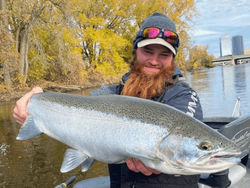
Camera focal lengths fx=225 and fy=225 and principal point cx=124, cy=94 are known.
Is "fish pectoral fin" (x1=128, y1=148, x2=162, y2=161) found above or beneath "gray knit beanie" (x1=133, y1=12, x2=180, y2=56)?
beneath

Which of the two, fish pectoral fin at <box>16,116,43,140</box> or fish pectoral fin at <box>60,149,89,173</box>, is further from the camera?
fish pectoral fin at <box>16,116,43,140</box>

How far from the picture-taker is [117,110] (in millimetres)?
1825

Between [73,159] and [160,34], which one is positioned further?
[160,34]

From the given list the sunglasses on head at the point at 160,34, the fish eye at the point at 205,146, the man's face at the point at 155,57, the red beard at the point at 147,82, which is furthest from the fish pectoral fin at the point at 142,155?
the sunglasses on head at the point at 160,34

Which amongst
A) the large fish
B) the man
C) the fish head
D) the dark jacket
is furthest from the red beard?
the fish head

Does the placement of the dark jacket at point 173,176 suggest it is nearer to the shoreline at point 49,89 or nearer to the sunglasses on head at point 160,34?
the sunglasses on head at point 160,34

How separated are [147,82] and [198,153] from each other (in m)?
1.10

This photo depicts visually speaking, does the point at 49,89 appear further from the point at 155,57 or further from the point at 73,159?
the point at 73,159

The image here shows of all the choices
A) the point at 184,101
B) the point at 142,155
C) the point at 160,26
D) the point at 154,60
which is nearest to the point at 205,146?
the point at 142,155

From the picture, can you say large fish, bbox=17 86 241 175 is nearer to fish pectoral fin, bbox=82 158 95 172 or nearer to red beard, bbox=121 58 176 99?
fish pectoral fin, bbox=82 158 95 172

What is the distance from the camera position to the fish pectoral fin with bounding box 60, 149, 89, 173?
196cm

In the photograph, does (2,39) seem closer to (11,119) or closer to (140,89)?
(11,119)

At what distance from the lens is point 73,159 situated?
1985 millimetres

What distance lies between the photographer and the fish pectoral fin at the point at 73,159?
1.96m
